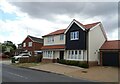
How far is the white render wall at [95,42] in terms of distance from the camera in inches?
1279

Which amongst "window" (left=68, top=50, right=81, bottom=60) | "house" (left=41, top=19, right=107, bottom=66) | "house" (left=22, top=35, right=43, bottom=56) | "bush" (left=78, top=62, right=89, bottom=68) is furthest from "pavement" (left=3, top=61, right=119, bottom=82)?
"house" (left=22, top=35, right=43, bottom=56)

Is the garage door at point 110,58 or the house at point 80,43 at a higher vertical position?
the house at point 80,43

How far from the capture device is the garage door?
1237 inches

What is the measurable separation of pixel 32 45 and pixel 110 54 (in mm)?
30597

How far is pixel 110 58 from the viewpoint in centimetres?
3222

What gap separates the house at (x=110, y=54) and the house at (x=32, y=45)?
26431 millimetres

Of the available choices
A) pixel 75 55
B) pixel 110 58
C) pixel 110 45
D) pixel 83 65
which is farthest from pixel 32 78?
pixel 110 45


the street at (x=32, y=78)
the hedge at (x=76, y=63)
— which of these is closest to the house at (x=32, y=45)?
the hedge at (x=76, y=63)

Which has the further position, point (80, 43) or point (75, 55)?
point (75, 55)

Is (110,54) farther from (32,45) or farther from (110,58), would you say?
(32,45)

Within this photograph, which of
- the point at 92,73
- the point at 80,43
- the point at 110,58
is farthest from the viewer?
the point at 80,43

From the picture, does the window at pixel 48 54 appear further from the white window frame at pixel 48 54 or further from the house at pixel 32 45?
the house at pixel 32 45

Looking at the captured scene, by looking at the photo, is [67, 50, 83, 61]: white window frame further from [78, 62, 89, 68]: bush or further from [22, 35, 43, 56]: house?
[22, 35, 43, 56]: house

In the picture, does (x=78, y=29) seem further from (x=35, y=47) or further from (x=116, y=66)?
(x=35, y=47)
